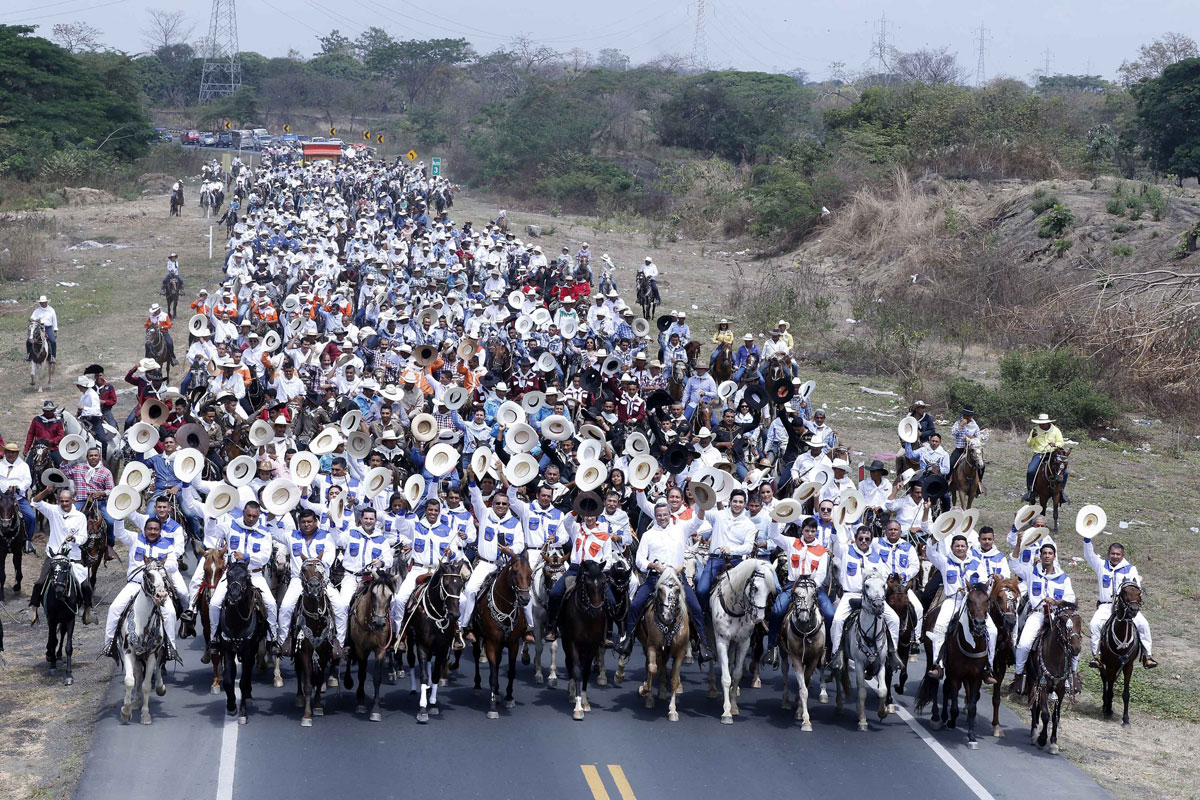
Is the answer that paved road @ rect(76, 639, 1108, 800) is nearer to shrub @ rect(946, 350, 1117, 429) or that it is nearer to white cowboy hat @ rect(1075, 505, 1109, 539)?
white cowboy hat @ rect(1075, 505, 1109, 539)

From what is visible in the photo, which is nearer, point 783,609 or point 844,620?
point 844,620

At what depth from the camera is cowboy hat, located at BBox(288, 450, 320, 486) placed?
52.2 ft

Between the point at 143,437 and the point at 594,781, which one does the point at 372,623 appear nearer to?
the point at 594,781

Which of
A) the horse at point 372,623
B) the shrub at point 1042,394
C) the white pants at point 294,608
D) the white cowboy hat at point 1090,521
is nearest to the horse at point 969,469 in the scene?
the white cowboy hat at point 1090,521

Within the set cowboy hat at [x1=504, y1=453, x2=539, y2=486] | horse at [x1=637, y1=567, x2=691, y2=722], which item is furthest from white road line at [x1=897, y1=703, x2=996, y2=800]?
cowboy hat at [x1=504, y1=453, x2=539, y2=486]

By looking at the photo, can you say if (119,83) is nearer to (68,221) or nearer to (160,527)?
(68,221)

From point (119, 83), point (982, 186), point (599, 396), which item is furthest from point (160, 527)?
point (119, 83)

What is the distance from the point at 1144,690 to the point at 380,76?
4194 inches

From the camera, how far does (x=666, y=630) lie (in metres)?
12.8

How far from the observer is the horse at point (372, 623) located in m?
12.3

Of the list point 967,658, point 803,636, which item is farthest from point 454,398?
point 967,658

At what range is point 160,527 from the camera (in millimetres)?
12836

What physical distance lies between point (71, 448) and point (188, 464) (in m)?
1.58

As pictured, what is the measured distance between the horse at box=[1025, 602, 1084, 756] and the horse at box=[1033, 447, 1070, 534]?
823 centimetres
